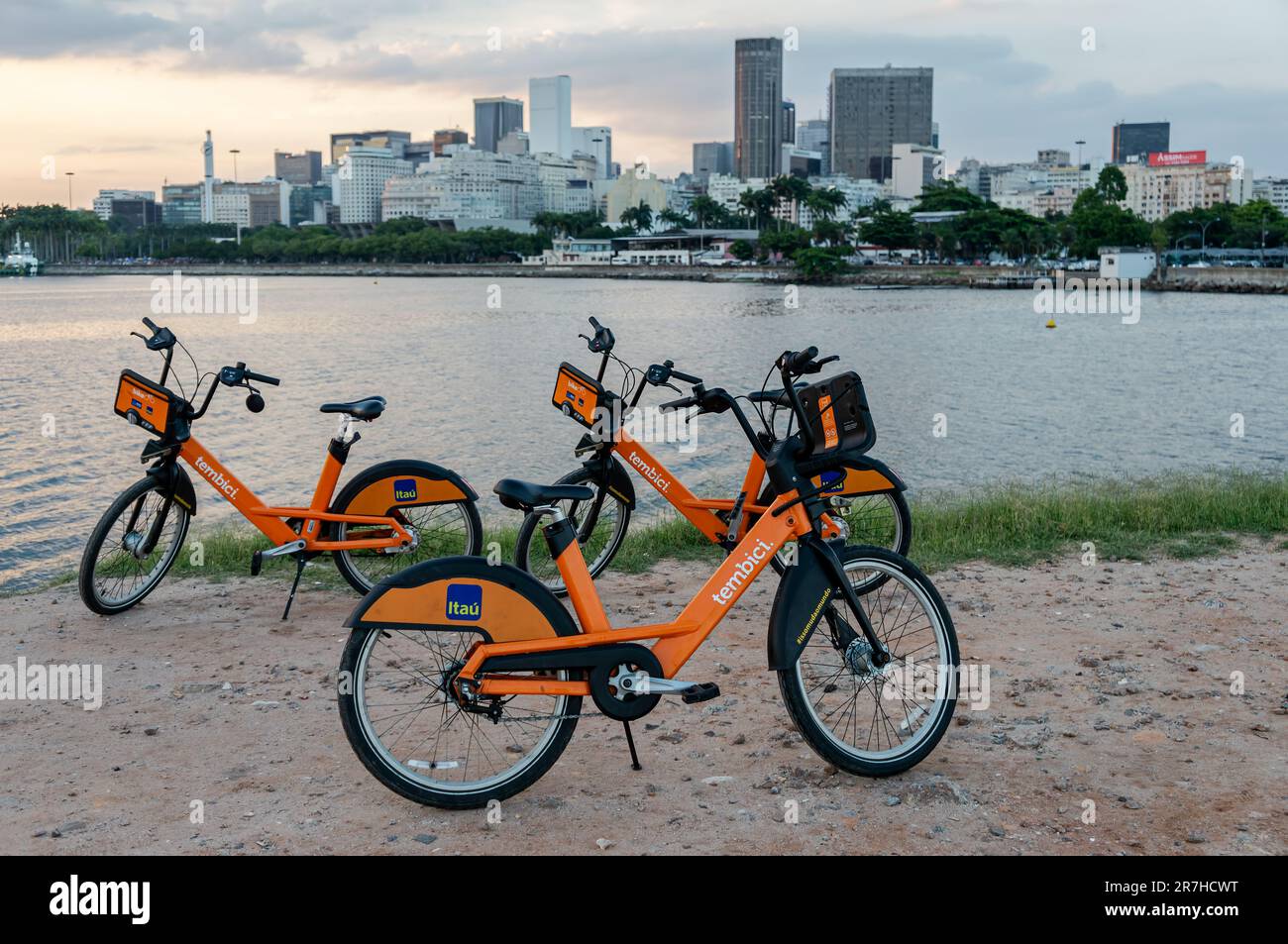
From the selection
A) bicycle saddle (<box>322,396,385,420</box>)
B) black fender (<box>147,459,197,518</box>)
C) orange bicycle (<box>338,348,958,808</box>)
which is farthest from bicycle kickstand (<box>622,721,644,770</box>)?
black fender (<box>147,459,197,518</box>)

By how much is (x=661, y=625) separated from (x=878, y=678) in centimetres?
99

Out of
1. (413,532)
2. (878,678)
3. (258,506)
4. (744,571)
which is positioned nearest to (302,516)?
(258,506)

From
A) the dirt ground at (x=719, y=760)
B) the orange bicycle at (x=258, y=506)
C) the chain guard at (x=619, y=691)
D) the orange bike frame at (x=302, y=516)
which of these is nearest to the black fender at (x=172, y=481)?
the orange bicycle at (x=258, y=506)

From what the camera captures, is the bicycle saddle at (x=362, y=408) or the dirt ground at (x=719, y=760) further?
the bicycle saddle at (x=362, y=408)

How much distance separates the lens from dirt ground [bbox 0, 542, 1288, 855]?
4.73m

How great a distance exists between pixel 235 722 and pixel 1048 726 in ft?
12.3

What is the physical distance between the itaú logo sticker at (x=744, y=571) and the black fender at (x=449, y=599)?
0.68 metres

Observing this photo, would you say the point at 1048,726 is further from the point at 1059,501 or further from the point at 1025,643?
the point at 1059,501

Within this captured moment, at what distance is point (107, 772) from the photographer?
17.9 feet

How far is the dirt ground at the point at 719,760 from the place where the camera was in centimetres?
473

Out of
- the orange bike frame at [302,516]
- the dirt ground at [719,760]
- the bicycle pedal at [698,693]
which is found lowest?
the dirt ground at [719,760]

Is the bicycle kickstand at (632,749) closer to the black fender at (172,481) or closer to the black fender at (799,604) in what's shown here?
the black fender at (799,604)

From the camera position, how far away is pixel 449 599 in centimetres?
486
